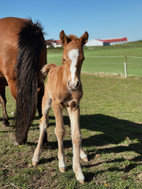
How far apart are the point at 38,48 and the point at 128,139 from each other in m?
2.62

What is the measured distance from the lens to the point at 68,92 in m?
2.73

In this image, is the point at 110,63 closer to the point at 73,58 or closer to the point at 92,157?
the point at 92,157

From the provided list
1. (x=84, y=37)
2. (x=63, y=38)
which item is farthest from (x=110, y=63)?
(x=63, y=38)

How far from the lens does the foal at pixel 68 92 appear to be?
2.34 meters

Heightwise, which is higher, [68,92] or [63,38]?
[63,38]

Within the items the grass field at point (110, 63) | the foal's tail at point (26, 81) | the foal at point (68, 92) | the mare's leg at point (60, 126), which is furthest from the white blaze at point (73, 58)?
the grass field at point (110, 63)

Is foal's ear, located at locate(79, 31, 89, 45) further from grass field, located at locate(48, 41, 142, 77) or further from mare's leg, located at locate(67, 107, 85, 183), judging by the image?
grass field, located at locate(48, 41, 142, 77)

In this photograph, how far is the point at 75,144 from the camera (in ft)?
9.05

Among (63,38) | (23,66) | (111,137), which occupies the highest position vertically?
(63,38)

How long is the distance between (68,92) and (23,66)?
1077 mm

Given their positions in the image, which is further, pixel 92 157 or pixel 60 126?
pixel 92 157

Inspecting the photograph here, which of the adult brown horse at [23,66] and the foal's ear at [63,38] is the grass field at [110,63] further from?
the foal's ear at [63,38]

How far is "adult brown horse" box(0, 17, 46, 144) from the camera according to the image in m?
3.32

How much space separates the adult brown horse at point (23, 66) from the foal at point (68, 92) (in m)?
0.27
